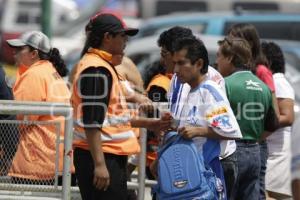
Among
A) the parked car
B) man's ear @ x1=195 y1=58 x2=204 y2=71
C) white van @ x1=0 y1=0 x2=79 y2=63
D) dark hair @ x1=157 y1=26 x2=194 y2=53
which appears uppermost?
dark hair @ x1=157 y1=26 x2=194 y2=53

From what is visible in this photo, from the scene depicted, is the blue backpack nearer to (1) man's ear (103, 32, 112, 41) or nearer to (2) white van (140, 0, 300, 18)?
(1) man's ear (103, 32, 112, 41)

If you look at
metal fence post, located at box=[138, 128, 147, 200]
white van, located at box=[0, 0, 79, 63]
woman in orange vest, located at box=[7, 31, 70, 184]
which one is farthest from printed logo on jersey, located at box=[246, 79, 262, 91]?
white van, located at box=[0, 0, 79, 63]

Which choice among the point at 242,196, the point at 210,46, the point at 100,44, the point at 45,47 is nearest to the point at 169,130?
the point at 100,44

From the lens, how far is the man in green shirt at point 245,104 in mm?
7312

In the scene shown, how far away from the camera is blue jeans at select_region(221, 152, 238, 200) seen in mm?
6855

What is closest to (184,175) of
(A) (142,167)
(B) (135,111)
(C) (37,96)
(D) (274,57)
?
(B) (135,111)

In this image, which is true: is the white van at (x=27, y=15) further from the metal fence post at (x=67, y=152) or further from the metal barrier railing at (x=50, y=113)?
the metal fence post at (x=67, y=152)

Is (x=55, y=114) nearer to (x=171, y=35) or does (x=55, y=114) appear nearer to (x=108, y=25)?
(x=108, y=25)

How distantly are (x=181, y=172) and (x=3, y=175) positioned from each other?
131cm

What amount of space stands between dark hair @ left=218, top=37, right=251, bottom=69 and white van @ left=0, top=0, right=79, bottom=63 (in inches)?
1017

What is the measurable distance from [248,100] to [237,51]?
1.20 ft

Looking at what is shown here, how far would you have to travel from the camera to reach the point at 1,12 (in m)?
35.6

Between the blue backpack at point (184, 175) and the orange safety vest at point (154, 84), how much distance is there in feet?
4.75

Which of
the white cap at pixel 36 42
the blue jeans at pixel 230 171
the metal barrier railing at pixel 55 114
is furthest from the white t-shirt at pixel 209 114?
the white cap at pixel 36 42
